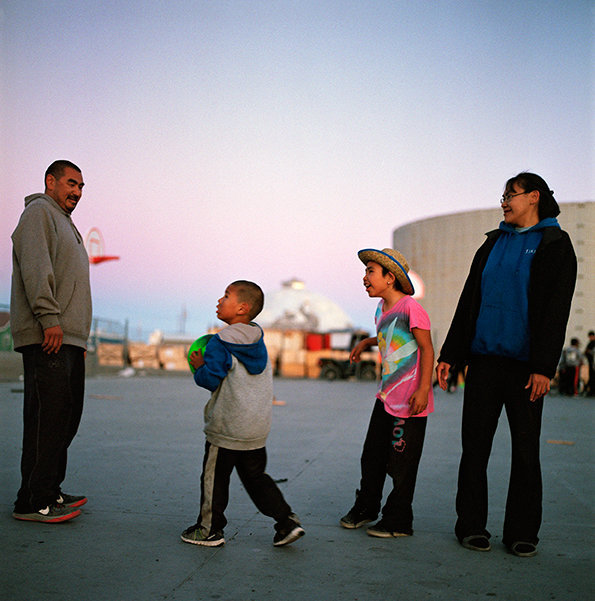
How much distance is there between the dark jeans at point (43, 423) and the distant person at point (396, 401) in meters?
1.36

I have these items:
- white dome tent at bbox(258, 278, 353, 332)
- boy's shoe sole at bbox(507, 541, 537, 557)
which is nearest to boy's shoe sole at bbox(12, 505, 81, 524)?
boy's shoe sole at bbox(507, 541, 537, 557)

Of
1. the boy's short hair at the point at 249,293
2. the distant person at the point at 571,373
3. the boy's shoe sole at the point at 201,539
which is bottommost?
the distant person at the point at 571,373

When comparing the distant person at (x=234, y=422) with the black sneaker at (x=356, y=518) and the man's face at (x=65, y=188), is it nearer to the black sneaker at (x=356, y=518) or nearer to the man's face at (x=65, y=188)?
the black sneaker at (x=356, y=518)

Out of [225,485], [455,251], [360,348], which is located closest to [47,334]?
[225,485]

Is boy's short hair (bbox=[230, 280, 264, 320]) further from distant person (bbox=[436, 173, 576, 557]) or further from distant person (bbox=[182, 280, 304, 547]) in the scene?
distant person (bbox=[436, 173, 576, 557])

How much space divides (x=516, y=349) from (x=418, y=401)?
49 cm

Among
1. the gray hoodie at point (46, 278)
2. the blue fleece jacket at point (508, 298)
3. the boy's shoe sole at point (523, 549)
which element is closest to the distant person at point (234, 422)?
the gray hoodie at point (46, 278)

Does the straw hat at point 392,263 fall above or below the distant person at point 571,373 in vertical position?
above

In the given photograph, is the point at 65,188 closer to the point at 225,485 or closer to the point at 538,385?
the point at 225,485

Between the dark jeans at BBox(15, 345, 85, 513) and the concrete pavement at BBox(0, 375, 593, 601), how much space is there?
157 millimetres

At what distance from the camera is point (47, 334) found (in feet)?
9.59

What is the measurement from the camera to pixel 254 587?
2221mm

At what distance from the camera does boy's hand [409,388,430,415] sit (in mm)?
2975

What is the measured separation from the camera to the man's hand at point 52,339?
9.59 feet
